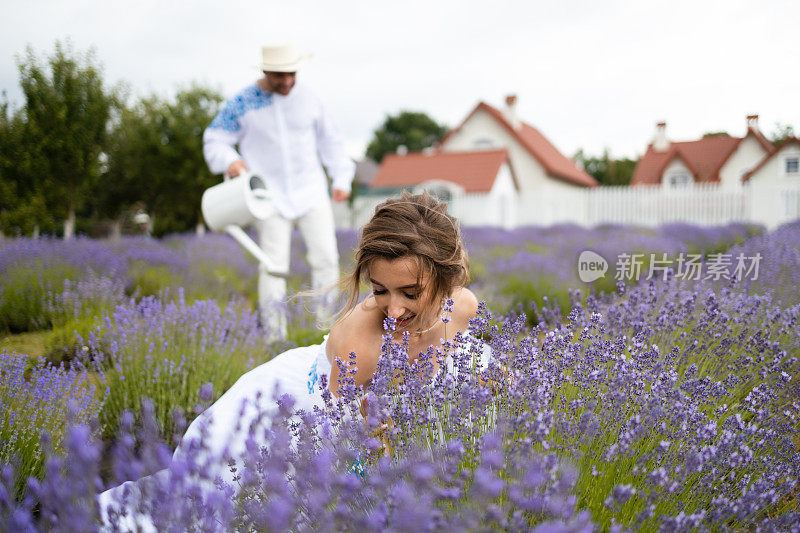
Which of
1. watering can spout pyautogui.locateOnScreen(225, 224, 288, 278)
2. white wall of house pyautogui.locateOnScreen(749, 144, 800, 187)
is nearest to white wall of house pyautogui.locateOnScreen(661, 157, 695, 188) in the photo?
white wall of house pyautogui.locateOnScreen(749, 144, 800, 187)

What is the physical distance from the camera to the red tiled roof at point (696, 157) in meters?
13.8

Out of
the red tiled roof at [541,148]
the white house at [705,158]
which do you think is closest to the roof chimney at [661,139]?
the white house at [705,158]

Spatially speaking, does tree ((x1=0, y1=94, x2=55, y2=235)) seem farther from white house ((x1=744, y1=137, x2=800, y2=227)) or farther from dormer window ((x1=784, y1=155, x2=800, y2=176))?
dormer window ((x1=784, y1=155, x2=800, y2=176))

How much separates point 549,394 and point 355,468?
0.49 m

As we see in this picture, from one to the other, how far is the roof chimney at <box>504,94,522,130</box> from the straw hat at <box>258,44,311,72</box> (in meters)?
21.3

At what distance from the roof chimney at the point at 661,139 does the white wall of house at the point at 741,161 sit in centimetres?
900

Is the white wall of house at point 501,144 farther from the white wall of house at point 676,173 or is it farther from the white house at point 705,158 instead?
the white wall of house at point 676,173

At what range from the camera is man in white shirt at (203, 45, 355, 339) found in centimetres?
385

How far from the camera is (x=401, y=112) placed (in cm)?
4859

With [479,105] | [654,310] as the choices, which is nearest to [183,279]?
[654,310]

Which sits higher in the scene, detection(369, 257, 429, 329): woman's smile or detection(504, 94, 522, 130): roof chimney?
detection(504, 94, 522, 130): roof chimney

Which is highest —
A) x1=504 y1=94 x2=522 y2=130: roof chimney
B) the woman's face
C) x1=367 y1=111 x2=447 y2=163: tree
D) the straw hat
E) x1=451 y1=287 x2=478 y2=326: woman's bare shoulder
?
x1=367 y1=111 x2=447 y2=163: tree

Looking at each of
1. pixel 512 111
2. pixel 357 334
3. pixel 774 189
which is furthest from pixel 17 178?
pixel 512 111

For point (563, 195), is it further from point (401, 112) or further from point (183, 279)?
point (401, 112)
